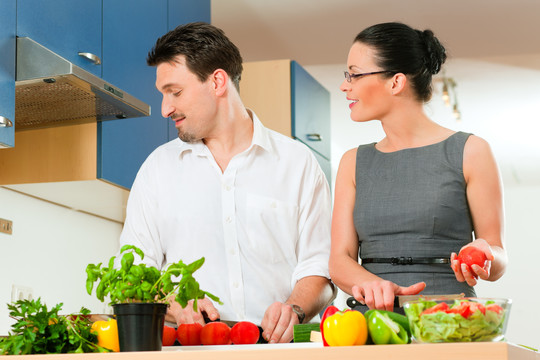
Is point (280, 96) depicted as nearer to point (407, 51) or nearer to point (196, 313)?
point (407, 51)

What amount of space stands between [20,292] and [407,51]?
5.38 ft

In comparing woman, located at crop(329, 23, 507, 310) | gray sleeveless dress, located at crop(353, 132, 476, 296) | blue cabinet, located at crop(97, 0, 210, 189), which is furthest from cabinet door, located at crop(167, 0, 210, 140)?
A: gray sleeveless dress, located at crop(353, 132, 476, 296)

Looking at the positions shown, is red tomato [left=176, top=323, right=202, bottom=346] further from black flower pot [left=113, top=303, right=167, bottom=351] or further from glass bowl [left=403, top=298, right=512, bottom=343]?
glass bowl [left=403, top=298, right=512, bottom=343]

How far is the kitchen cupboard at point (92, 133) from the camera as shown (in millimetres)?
2363

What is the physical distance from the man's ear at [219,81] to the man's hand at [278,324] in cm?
77

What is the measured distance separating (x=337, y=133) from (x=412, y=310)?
6.51 meters

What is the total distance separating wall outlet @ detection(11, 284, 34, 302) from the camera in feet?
8.58

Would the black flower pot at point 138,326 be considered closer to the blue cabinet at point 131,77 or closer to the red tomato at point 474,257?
the red tomato at point 474,257

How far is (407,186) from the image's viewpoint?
5.66ft

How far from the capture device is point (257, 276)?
1970mm

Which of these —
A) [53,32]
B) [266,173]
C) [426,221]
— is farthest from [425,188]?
[53,32]

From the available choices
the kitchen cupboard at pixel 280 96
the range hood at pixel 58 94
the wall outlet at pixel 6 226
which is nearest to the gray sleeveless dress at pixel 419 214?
the range hood at pixel 58 94

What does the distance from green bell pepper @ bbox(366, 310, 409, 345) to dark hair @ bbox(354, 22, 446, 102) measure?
2.85ft

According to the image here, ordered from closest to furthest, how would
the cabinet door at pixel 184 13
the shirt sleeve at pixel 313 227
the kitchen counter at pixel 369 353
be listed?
the kitchen counter at pixel 369 353
the shirt sleeve at pixel 313 227
the cabinet door at pixel 184 13
